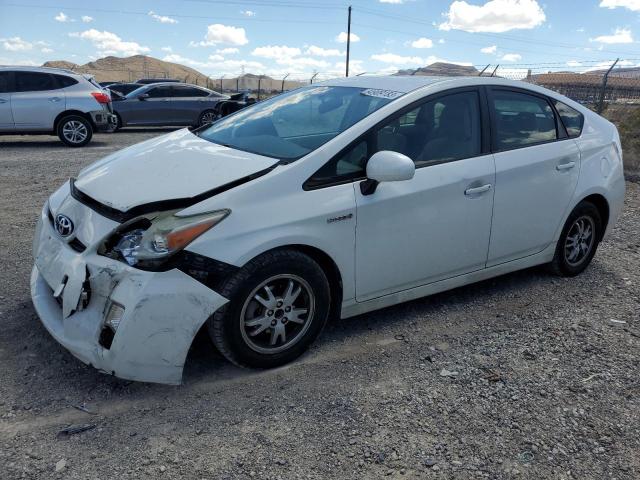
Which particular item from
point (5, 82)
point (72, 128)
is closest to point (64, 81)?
point (72, 128)

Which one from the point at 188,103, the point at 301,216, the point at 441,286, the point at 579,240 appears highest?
the point at 188,103

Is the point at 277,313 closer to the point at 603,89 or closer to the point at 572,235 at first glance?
the point at 572,235

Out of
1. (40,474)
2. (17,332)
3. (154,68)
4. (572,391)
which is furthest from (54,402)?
(154,68)

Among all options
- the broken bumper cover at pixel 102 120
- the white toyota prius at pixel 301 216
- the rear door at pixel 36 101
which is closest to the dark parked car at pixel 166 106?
the broken bumper cover at pixel 102 120

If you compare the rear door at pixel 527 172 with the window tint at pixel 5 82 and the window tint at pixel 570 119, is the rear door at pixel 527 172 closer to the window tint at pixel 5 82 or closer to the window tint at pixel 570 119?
the window tint at pixel 570 119

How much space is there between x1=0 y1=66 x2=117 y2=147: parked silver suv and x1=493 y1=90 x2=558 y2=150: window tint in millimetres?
9974

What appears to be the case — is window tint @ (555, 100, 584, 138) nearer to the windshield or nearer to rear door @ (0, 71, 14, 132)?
the windshield

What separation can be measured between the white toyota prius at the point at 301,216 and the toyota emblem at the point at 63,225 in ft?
0.04

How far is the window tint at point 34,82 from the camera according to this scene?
37.5 ft

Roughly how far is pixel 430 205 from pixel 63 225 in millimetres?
2141

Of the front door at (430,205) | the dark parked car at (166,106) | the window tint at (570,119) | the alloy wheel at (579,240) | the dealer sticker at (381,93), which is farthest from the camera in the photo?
the dark parked car at (166,106)

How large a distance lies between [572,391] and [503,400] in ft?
1.40

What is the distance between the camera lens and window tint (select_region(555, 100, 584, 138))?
175 inches

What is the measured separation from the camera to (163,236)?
107 inches
